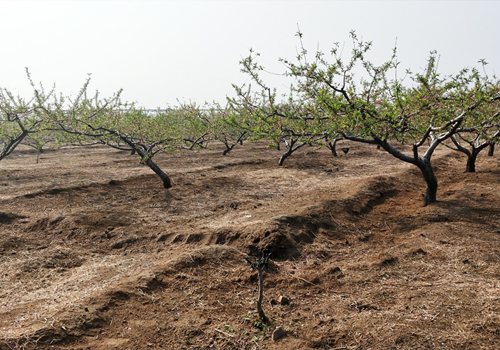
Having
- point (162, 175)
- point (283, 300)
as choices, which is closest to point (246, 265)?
point (283, 300)

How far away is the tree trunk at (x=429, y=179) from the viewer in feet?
29.0

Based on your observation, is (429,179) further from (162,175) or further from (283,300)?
(162,175)

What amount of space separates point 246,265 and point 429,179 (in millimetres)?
5325

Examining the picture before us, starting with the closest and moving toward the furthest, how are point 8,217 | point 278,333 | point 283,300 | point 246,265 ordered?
point 278,333 → point 283,300 → point 246,265 → point 8,217

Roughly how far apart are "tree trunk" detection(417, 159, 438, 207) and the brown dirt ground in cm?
24

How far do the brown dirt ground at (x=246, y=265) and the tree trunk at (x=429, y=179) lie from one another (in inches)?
9.5

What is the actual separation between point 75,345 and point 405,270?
4525 millimetres

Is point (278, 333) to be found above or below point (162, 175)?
below

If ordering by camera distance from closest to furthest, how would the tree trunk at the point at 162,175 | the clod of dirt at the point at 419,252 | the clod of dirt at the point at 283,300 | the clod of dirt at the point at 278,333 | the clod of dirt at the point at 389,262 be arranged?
1. the clod of dirt at the point at 278,333
2. the clod of dirt at the point at 283,300
3. the clod of dirt at the point at 389,262
4. the clod of dirt at the point at 419,252
5. the tree trunk at the point at 162,175

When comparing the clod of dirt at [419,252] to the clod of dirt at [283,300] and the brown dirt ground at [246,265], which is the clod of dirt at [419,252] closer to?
the brown dirt ground at [246,265]

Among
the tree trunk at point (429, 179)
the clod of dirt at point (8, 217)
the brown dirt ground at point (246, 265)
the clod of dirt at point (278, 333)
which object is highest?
the tree trunk at point (429, 179)

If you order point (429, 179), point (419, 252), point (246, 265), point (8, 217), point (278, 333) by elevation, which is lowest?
point (278, 333)

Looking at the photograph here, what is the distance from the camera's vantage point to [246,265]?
6.24m

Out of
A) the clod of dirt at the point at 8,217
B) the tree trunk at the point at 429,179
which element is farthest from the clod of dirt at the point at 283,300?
the clod of dirt at the point at 8,217
